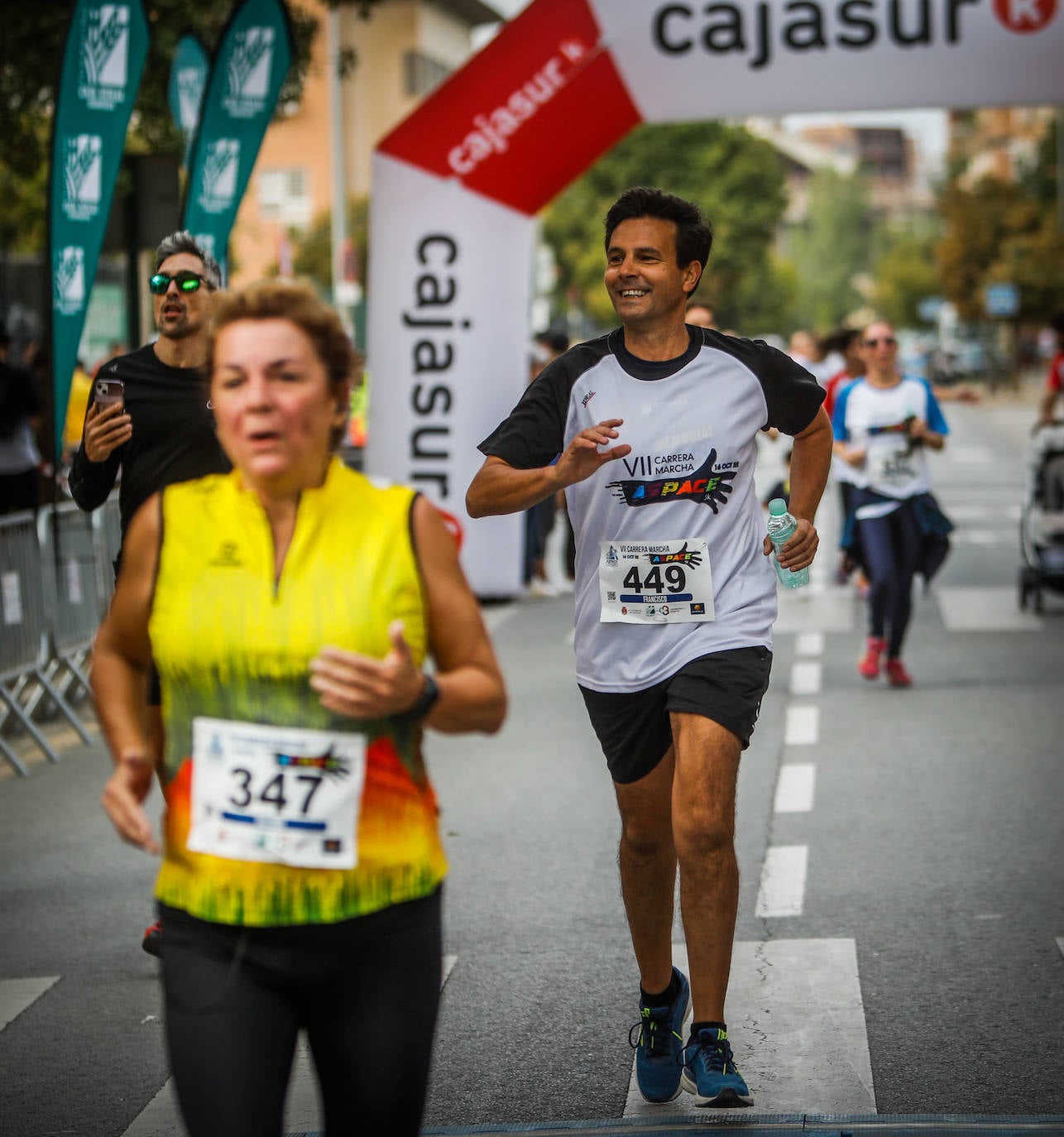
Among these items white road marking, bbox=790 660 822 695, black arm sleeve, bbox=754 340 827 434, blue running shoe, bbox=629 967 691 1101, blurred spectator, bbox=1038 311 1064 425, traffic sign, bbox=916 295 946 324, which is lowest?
traffic sign, bbox=916 295 946 324

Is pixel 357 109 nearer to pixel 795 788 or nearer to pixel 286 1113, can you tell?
pixel 795 788

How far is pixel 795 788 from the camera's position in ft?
28.0

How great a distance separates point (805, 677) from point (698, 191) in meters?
59.3

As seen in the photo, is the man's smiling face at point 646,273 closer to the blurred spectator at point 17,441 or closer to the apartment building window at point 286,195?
the blurred spectator at point 17,441

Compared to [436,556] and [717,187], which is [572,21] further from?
[717,187]

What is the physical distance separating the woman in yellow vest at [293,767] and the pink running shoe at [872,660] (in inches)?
338

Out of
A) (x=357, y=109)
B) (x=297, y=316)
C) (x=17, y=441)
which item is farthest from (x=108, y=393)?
(x=357, y=109)

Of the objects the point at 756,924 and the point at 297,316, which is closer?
the point at 297,316

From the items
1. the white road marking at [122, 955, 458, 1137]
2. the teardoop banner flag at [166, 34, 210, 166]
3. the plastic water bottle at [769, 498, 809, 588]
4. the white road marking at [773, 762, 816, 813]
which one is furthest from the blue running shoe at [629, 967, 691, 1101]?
the teardoop banner flag at [166, 34, 210, 166]

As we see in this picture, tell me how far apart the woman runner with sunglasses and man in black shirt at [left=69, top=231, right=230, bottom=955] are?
5.93 meters

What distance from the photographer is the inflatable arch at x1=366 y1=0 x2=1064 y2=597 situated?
1047 centimetres

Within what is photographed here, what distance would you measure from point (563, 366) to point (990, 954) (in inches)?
93.8

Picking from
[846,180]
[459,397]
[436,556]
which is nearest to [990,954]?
[436,556]

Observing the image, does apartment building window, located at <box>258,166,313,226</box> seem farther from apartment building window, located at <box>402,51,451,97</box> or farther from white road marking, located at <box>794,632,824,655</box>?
white road marking, located at <box>794,632,824,655</box>
